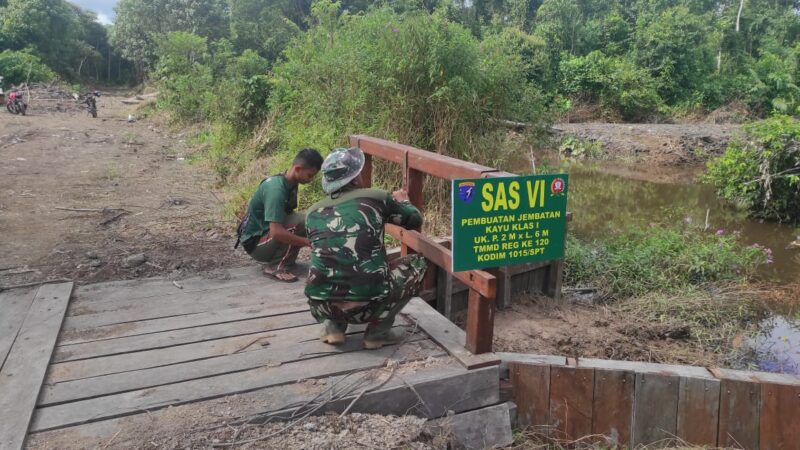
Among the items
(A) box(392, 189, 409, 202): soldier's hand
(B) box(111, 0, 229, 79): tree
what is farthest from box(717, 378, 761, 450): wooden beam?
(B) box(111, 0, 229, 79): tree

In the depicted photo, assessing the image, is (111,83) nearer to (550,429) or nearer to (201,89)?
(201,89)

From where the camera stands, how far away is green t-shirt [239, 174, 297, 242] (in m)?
4.29

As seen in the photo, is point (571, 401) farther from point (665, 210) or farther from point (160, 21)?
point (160, 21)

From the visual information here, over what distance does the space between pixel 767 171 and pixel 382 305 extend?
9.31 metres

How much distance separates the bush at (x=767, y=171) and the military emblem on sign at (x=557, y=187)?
835 centimetres

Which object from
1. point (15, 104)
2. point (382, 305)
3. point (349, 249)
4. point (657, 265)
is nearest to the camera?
point (349, 249)

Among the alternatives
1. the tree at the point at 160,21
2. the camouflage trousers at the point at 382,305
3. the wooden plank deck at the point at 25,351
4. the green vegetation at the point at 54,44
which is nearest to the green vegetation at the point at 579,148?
the camouflage trousers at the point at 382,305

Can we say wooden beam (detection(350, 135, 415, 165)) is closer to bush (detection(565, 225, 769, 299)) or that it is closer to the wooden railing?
the wooden railing

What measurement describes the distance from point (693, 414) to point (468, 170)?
2.27m

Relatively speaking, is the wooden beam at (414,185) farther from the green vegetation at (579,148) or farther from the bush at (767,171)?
the green vegetation at (579,148)

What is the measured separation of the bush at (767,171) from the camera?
1012 centimetres

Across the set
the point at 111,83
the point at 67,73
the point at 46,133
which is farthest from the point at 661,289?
the point at 111,83

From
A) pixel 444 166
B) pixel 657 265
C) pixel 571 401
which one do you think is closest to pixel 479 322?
pixel 444 166

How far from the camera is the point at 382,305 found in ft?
11.1
